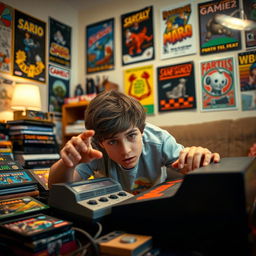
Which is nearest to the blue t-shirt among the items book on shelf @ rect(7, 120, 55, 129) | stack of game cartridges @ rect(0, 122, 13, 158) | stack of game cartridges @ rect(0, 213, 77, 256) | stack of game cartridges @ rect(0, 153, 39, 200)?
stack of game cartridges @ rect(0, 153, 39, 200)

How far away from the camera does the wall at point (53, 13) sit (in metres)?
2.35

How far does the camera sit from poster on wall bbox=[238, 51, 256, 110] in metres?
1.99

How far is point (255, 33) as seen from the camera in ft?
6.57

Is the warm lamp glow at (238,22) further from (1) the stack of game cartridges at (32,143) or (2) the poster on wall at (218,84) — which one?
(1) the stack of game cartridges at (32,143)

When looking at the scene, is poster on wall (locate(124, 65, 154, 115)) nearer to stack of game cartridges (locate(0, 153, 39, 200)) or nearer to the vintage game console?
stack of game cartridges (locate(0, 153, 39, 200))

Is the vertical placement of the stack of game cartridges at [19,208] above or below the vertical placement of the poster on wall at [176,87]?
below

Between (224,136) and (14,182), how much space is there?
4.92 ft

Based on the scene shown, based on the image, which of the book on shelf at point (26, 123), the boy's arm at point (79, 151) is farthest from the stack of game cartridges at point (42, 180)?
the book on shelf at point (26, 123)

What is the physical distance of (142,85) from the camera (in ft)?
8.12

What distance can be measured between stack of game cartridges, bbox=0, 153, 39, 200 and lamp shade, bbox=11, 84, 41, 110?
134 cm

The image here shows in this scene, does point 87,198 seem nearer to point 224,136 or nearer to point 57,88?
point 224,136

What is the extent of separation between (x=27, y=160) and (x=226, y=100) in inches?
60.3

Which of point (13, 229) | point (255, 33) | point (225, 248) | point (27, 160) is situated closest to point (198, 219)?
point (225, 248)

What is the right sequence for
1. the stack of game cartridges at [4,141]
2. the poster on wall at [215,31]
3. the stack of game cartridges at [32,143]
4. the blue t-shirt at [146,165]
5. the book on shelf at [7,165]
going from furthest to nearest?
the poster on wall at [215,31] → the stack of game cartridges at [32,143] → the stack of game cartridges at [4,141] → the blue t-shirt at [146,165] → the book on shelf at [7,165]
